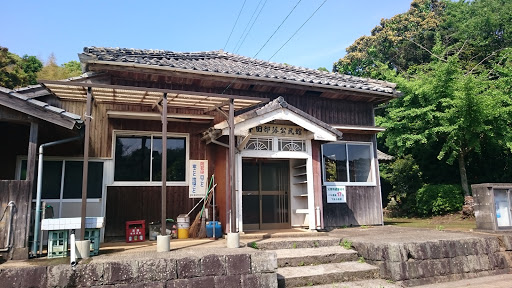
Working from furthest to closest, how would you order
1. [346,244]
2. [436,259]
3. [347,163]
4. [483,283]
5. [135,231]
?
[347,163] < [135,231] < [346,244] < [436,259] < [483,283]

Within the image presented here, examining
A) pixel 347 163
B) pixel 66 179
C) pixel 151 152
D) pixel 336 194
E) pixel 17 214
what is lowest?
pixel 17 214

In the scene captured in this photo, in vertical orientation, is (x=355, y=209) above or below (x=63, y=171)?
below

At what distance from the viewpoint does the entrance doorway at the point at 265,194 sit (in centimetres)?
1004

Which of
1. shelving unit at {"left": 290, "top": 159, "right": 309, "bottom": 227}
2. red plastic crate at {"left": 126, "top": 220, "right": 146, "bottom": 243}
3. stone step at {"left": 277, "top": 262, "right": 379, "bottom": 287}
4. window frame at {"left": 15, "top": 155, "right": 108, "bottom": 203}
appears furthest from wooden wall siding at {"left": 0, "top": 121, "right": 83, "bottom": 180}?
shelving unit at {"left": 290, "top": 159, "right": 309, "bottom": 227}

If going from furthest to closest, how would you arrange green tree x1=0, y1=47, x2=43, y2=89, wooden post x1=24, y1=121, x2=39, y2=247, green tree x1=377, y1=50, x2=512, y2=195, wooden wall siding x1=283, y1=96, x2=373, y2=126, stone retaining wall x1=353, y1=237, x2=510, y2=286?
1. green tree x1=0, y1=47, x2=43, y2=89
2. green tree x1=377, y1=50, x2=512, y2=195
3. wooden wall siding x1=283, y1=96, x2=373, y2=126
4. stone retaining wall x1=353, y1=237, x2=510, y2=286
5. wooden post x1=24, y1=121, x2=39, y2=247

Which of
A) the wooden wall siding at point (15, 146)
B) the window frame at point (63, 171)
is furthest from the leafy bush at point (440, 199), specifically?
the wooden wall siding at point (15, 146)

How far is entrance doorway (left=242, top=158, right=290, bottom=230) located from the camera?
10.0 m

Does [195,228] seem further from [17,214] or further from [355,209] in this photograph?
[355,209]

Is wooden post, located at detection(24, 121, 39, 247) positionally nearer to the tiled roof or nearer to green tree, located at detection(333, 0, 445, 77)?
the tiled roof

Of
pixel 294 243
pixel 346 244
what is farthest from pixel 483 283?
pixel 294 243

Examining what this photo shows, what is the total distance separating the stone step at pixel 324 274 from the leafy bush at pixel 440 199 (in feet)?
33.7

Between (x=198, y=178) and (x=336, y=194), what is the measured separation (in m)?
4.37

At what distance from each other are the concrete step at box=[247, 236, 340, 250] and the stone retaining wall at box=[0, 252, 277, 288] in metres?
1.36

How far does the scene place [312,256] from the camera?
7176 mm
